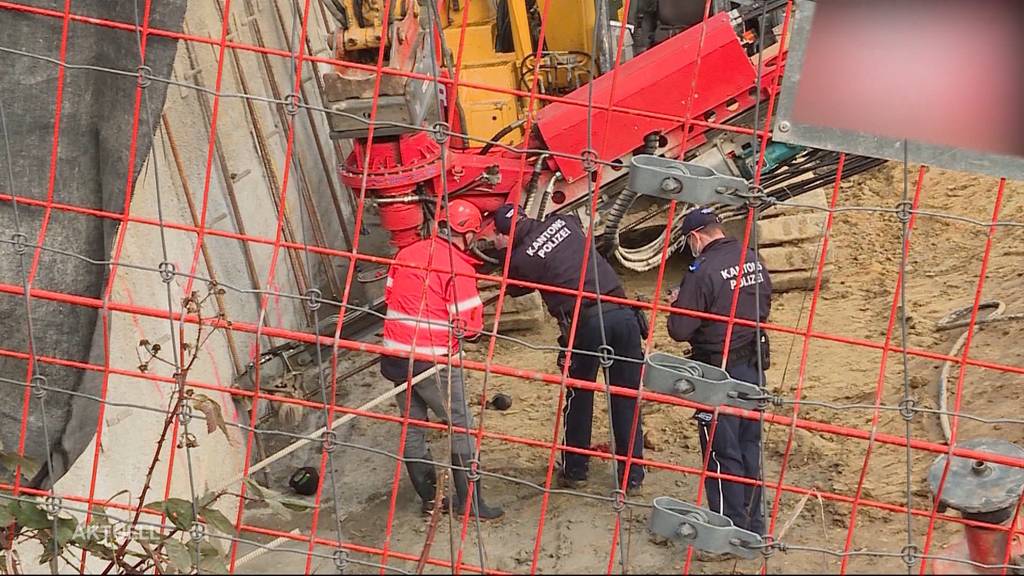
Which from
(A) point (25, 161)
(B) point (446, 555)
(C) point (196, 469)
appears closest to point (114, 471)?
(C) point (196, 469)

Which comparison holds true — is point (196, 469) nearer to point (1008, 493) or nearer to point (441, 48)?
point (441, 48)

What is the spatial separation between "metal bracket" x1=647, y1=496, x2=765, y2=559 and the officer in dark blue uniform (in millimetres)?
2049

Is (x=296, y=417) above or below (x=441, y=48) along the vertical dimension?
below

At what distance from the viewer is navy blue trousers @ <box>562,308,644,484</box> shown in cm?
689

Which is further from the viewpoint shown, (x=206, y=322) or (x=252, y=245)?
(x=252, y=245)

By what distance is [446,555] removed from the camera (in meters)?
6.48

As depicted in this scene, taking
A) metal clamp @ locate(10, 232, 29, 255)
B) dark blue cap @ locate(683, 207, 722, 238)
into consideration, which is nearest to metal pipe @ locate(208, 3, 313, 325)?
dark blue cap @ locate(683, 207, 722, 238)

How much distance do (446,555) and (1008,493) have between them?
304cm

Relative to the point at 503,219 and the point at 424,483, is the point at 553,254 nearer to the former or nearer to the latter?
the point at 503,219

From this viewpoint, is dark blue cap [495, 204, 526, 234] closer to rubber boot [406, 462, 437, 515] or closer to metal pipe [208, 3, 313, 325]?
rubber boot [406, 462, 437, 515]

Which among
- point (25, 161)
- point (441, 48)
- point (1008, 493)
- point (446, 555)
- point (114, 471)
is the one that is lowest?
point (446, 555)

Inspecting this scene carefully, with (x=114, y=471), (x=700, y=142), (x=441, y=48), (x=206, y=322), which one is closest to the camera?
(x=206, y=322)

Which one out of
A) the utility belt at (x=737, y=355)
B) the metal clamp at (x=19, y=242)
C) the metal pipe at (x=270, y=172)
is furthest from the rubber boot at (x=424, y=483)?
the metal clamp at (x=19, y=242)

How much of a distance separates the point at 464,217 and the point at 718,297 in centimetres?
168
